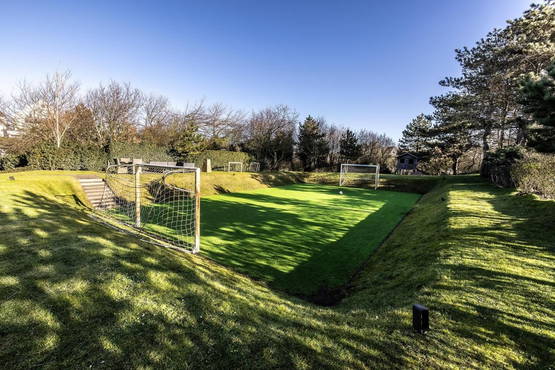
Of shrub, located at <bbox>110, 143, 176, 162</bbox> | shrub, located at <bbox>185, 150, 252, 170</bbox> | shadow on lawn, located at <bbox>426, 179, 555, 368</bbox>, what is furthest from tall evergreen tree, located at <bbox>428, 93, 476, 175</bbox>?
shrub, located at <bbox>110, 143, 176, 162</bbox>

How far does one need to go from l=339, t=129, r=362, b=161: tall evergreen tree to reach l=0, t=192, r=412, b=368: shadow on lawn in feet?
109

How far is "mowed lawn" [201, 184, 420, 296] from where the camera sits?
5578mm

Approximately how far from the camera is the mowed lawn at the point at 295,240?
Answer: 220 inches

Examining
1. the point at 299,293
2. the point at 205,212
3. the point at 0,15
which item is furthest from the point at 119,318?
the point at 0,15

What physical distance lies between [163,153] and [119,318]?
72.6 ft

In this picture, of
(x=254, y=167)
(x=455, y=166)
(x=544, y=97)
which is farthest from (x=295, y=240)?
(x=455, y=166)

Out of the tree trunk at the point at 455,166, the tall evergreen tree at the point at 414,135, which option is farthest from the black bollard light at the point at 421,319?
the tall evergreen tree at the point at 414,135

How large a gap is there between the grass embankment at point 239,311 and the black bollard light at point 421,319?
0.08m

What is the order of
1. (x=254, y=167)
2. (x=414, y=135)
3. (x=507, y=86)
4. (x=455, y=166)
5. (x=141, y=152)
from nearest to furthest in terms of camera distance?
(x=507, y=86) < (x=141, y=152) < (x=254, y=167) < (x=455, y=166) < (x=414, y=135)

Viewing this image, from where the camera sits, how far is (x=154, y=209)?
429 inches

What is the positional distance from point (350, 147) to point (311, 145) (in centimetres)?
542

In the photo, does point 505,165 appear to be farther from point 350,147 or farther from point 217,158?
point 217,158

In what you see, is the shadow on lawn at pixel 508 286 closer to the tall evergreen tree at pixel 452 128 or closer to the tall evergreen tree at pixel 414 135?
the tall evergreen tree at pixel 452 128

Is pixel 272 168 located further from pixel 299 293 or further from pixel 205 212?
pixel 299 293
